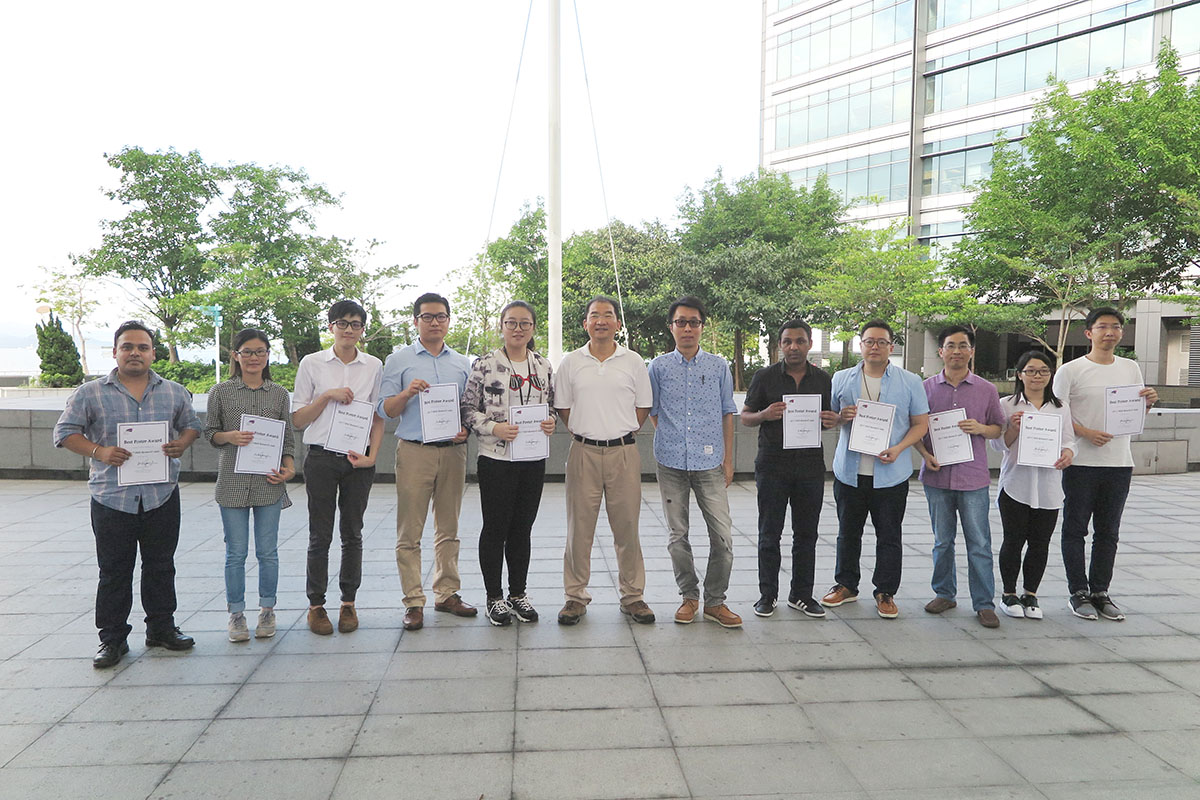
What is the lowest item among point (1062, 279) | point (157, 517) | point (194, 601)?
point (194, 601)

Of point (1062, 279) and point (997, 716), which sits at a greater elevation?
point (1062, 279)

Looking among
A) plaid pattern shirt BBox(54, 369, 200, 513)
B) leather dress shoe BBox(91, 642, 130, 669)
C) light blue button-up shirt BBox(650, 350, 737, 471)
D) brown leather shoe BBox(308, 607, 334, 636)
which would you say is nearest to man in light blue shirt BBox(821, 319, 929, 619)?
light blue button-up shirt BBox(650, 350, 737, 471)

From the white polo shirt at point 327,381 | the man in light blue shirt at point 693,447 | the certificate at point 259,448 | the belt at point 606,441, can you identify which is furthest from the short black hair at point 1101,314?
the certificate at point 259,448

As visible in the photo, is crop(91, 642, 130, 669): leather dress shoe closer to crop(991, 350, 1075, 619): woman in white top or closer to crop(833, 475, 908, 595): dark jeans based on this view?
crop(833, 475, 908, 595): dark jeans

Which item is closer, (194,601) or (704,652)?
(704,652)

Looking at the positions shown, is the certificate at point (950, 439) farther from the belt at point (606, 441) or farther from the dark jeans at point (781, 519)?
the belt at point (606, 441)

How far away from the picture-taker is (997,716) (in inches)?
138

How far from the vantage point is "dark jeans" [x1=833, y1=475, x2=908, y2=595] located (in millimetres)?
4832

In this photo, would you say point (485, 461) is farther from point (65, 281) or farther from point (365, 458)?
point (65, 281)

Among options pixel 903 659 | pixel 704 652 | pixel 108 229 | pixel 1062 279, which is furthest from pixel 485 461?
pixel 108 229

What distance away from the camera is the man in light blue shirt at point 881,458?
4.78m

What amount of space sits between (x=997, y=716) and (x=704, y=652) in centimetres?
143

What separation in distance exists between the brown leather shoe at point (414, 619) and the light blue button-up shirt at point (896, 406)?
2749 mm

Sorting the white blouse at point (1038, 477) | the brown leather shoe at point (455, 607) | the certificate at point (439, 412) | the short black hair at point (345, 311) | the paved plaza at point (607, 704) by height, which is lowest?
the paved plaza at point (607, 704)
